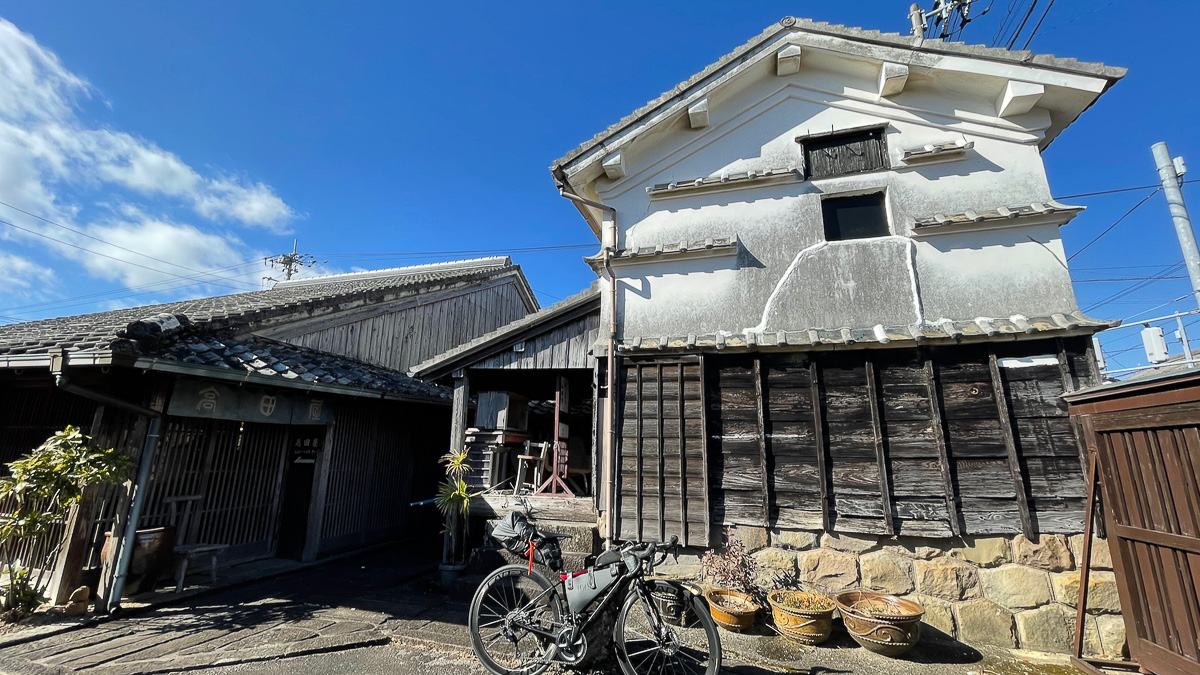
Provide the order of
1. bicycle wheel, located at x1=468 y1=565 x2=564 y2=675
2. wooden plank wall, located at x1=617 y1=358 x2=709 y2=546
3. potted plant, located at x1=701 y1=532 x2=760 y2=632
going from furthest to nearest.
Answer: wooden plank wall, located at x1=617 y1=358 x2=709 y2=546 → potted plant, located at x1=701 y1=532 x2=760 y2=632 → bicycle wheel, located at x1=468 y1=565 x2=564 y2=675

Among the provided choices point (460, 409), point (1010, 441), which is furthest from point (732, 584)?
point (460, 409)

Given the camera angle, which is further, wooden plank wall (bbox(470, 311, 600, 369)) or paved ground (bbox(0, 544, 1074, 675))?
wooden plank wall (bbox(470, 311, 600, 369))

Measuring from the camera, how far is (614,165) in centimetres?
721

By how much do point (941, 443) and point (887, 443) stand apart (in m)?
0.55

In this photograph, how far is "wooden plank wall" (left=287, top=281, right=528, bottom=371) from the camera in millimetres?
10789

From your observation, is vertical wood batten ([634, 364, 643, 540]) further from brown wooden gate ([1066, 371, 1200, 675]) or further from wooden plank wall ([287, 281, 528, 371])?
wooden plank wall ([287, 281, 528, 371])

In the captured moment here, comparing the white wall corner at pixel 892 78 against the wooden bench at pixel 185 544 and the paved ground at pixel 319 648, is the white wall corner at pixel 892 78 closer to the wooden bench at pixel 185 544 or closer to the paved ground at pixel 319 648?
the paved ground at pixel 319 648

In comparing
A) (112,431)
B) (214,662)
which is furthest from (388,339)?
(214,662)

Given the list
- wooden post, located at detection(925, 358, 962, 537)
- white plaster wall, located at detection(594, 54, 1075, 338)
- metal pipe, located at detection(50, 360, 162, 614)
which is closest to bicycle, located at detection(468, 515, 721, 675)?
wooden post, located at detection(925, 358, 962, 537)

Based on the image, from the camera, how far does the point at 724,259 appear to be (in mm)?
6801

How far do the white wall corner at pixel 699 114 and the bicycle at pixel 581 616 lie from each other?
595 centimetres

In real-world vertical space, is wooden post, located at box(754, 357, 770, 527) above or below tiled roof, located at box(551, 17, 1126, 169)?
below

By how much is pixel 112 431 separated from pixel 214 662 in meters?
3.78

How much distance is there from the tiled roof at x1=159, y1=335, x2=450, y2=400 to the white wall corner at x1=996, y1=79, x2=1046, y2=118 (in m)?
10.6
